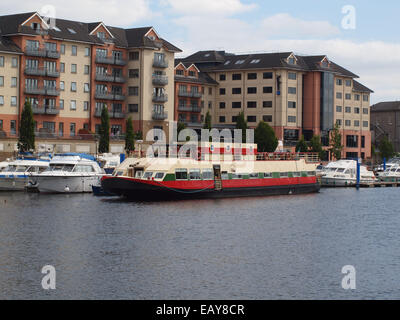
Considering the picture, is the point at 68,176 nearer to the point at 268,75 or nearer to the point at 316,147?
the point at 316,147

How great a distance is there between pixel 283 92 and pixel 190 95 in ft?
62.9

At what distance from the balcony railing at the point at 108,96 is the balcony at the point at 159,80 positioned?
639cm

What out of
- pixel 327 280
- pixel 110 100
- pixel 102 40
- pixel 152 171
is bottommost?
pixel 327 280

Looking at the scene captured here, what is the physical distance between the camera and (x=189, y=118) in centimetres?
15075

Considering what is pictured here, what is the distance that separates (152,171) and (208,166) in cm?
691

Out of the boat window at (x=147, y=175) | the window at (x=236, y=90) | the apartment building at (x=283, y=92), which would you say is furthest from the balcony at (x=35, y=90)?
the window at (x=236, y=90)

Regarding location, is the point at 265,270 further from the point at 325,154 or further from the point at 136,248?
the point at 325,154

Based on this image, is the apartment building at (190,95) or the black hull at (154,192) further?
the apartment building at (190,95)

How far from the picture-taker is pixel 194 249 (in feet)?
150

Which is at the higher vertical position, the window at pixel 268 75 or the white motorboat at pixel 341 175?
the window at pixel 268 75

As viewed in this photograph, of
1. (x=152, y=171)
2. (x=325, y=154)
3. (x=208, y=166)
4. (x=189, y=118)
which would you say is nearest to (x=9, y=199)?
(x=152, y=171)

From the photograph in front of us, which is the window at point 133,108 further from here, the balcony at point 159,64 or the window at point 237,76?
the window at point 237,76

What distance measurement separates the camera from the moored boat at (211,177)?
72312 mm

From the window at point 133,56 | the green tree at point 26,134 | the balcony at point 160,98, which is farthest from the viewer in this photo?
the balcony at point 160,98
